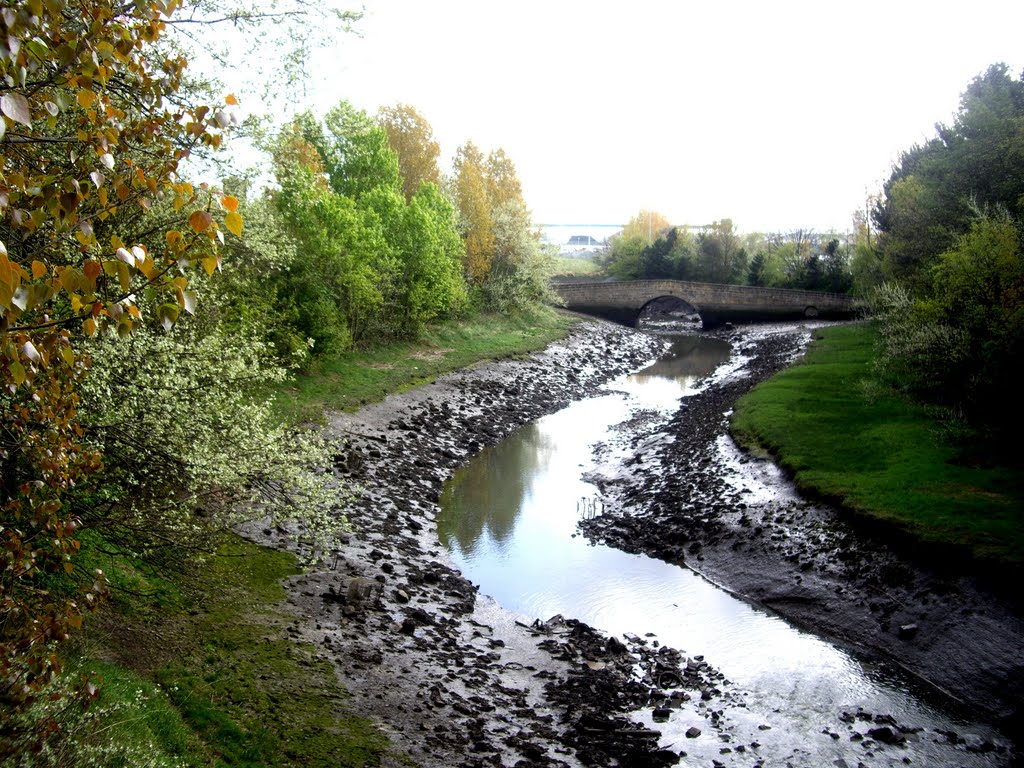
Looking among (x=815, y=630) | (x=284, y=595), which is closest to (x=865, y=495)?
(x=815, y=630)

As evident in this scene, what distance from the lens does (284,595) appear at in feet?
53.4

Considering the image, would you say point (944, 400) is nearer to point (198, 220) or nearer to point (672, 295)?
point (198, 220)

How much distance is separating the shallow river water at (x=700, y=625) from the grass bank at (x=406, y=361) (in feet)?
23.0

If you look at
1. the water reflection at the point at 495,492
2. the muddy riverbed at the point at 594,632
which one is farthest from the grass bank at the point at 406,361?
the water reflection at the point at 495,492

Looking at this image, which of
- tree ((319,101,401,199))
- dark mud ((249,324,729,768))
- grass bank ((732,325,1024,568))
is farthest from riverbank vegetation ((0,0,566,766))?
tree ((319,101,401,199))

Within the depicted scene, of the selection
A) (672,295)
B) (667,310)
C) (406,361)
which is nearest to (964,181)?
(406,361)

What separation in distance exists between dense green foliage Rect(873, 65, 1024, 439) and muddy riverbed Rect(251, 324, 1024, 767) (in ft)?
24.7

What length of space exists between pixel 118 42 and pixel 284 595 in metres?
13.0

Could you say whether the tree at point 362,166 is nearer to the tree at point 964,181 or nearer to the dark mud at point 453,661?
the dark mud at point 453,661

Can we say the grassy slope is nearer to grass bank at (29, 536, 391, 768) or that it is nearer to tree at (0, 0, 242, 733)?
grass bank at (29, 536, 391, 768)

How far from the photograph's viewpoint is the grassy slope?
9391 mm

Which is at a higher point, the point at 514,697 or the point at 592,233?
the point at 592,233

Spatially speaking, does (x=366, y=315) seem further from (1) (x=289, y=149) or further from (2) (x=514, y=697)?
(2) (x=514, y=697)

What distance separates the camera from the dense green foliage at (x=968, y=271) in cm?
2370
